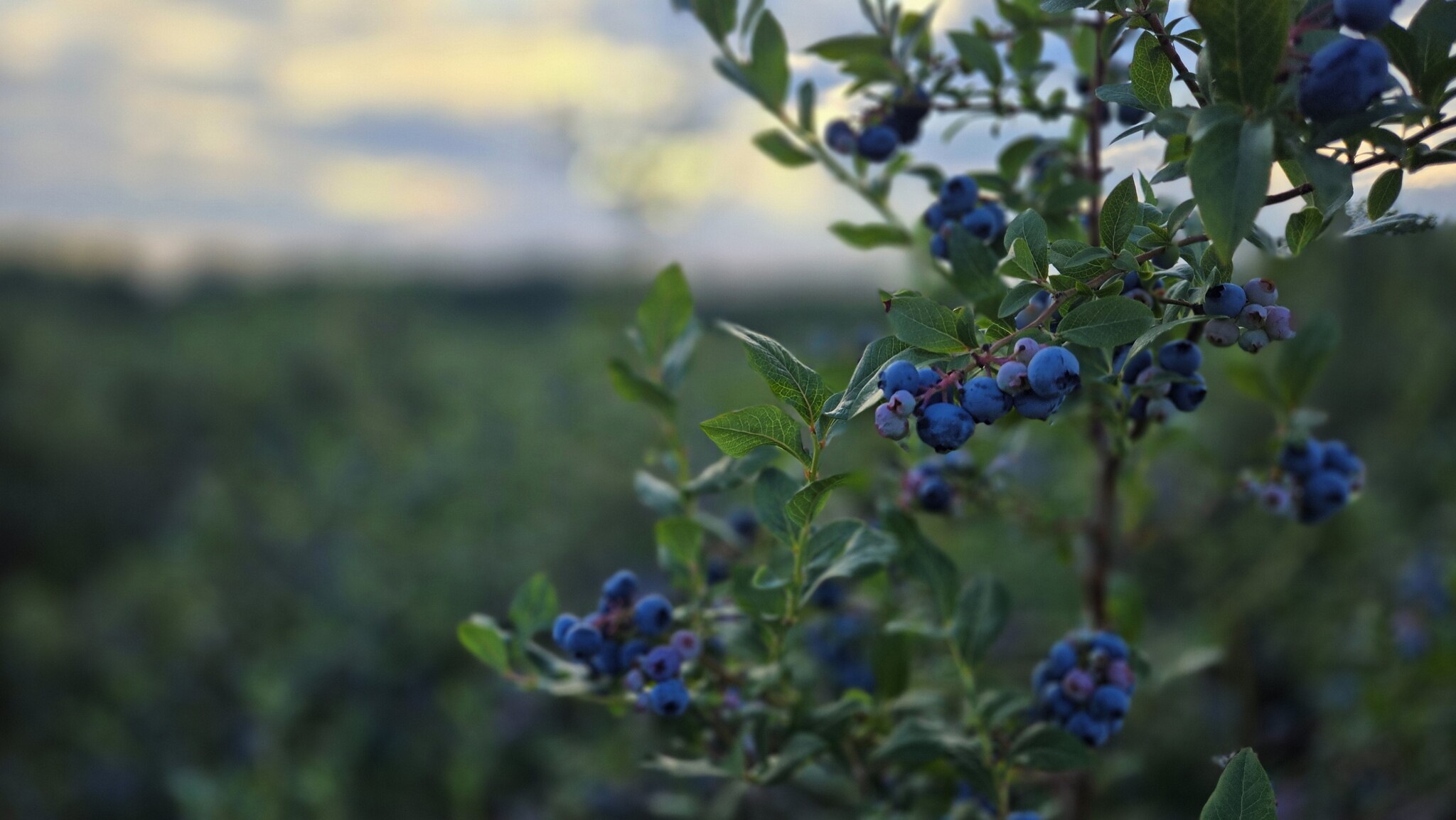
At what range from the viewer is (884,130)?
3.08 ft

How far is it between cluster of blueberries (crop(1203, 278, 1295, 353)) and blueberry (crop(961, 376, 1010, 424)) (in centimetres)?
15

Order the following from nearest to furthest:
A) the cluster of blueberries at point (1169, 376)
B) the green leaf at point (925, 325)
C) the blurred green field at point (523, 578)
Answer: the green leaf at point (925, 325) < the cluster of blueberries at point (1169, 376) < the blurred green field at point (523, 578)

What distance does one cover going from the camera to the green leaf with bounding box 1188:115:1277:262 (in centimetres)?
46

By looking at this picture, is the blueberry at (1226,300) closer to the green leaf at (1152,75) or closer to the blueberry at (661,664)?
the green leaf at (1152,75)

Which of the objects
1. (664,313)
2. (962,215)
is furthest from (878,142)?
(664,313)

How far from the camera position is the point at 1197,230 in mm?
808

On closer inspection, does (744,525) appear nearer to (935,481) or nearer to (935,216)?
(935,481)

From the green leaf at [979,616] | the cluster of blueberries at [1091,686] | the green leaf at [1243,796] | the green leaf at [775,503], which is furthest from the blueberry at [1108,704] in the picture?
the green leaf at [775,503]

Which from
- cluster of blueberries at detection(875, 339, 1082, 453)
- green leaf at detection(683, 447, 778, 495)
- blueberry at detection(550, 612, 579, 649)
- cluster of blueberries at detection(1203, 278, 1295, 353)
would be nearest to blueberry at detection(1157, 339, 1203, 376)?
cluster of blueberries at detection(1203, 278, 1295, 353)

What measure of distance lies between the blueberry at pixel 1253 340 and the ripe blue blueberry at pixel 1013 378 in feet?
0.49

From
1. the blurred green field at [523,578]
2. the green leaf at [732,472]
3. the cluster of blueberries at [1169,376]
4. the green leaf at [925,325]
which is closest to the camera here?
the green leaf at [925,325]

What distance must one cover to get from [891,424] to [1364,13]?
314 mm

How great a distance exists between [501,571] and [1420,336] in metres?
2.90

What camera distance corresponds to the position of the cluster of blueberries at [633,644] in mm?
812
